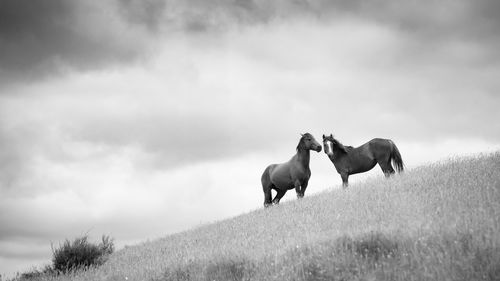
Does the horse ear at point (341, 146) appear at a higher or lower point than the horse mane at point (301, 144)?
lower

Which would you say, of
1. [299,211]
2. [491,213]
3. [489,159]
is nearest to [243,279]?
[491,213]

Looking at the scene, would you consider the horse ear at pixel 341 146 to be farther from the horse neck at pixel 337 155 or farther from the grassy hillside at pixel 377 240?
the grassy hillside at pixel 377 240

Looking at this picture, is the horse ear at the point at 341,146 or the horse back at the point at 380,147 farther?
the horse ear at the point at 341,146

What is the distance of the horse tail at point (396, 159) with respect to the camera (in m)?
16.9

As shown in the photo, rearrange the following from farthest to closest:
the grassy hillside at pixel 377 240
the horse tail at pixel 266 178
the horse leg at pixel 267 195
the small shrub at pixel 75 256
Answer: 1. the horse tail at pixel 266 178
2. the horse leg at pixel 267 195
3. the small shrub at pixel 75 256
4. the grassy hillside at pixel 377 240

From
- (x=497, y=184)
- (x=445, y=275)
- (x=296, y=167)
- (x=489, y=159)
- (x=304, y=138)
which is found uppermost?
(x=304, y=138)

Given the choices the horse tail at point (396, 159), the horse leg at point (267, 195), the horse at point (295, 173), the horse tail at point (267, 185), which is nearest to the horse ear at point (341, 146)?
the horse at point (295, 173)

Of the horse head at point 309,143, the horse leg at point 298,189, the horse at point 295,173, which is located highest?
the horse head at point 309,143

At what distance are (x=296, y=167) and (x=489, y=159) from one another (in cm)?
721

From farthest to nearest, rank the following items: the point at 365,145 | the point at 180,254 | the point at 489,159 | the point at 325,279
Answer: the point at 365,145 < the point at 489,159 < the point at 180,254 < the point at 325,279

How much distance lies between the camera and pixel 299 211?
14141 millimetres

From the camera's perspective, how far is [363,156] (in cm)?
1750

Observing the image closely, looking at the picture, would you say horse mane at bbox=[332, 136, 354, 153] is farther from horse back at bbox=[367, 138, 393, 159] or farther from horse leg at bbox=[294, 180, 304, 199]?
horse leg at bbox=[294, 180, 304, 199]

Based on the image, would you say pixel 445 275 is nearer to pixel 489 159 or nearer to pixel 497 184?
pixel 497 184
